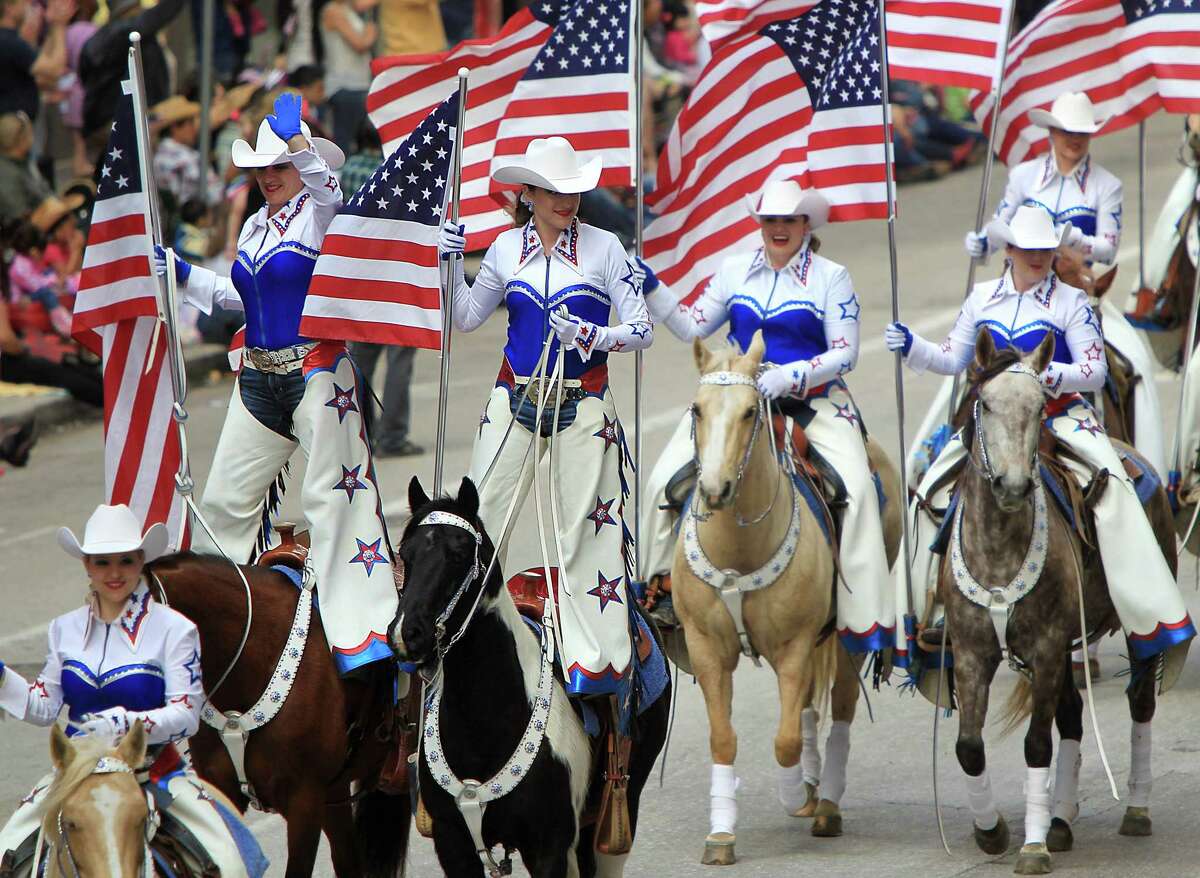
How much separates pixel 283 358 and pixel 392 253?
627 mm

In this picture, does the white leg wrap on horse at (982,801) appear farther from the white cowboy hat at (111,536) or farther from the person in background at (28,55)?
the person in background at (28,55)

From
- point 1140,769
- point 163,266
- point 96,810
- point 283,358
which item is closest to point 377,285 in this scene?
point 283,358

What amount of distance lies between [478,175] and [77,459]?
8010 millimetres

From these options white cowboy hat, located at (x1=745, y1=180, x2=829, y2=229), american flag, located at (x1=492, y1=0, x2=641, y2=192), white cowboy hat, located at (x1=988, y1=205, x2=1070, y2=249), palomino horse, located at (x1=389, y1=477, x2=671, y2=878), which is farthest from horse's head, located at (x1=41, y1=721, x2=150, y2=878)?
white cowboy hat, located at (x1=988, y1=205, x2=1070, y2=249)

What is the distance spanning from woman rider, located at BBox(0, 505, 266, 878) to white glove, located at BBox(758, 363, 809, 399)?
11.3ft

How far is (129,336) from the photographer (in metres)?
9.20

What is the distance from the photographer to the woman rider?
6836 millimetres

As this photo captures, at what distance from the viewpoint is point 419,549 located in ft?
23.7

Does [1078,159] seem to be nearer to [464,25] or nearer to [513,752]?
[513,752]

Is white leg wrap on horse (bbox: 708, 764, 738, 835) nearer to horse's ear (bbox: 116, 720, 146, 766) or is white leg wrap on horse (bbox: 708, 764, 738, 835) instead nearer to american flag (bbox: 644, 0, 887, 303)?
american flag (bbox: 644, 0, 887, 303)

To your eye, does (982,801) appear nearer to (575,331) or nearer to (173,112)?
(575,331)

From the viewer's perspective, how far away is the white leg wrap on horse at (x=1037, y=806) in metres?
9.11

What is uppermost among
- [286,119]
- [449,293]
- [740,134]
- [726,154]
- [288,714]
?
[740,134]

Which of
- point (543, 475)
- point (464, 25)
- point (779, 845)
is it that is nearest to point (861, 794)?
point (779, 845)
